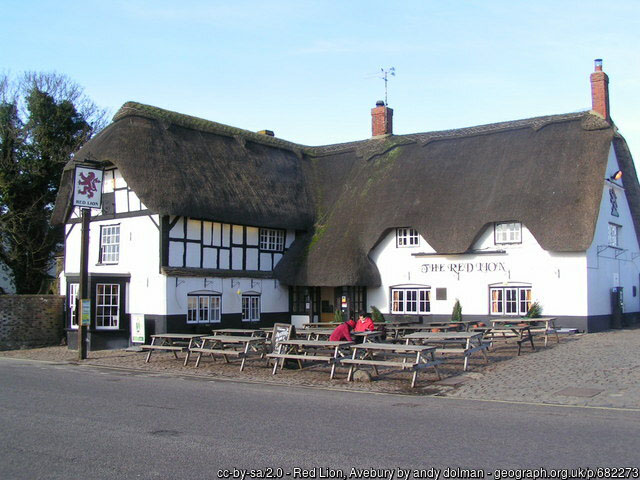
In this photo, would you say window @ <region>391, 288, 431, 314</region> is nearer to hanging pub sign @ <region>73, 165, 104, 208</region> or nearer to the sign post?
the sign post

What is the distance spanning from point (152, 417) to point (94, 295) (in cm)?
1479

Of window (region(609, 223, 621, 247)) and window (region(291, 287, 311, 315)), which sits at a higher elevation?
window (region(609, 223, 621, 247))

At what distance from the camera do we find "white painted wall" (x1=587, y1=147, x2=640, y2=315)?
78.0 feet

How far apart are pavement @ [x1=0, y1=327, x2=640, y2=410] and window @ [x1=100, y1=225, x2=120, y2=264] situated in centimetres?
521

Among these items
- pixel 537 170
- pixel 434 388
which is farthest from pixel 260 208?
pixel 434 388

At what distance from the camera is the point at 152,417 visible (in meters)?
9.70

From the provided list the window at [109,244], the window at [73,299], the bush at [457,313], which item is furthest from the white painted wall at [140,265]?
the bush at [457,313]

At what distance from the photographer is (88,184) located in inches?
826

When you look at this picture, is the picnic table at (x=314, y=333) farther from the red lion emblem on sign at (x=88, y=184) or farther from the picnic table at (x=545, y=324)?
the red lion emblem on sign at (x=88, y=184)

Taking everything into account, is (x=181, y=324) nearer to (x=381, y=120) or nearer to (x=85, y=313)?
(x=85, y=313)

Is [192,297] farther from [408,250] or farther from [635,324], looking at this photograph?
[635,324]

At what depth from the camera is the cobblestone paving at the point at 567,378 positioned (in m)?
11.3

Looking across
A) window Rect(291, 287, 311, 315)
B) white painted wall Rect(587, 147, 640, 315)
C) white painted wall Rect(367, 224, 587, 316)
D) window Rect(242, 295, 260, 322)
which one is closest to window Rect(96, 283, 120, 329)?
window Rect(242, 295, 260, 322)

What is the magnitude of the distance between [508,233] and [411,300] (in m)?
4.95
